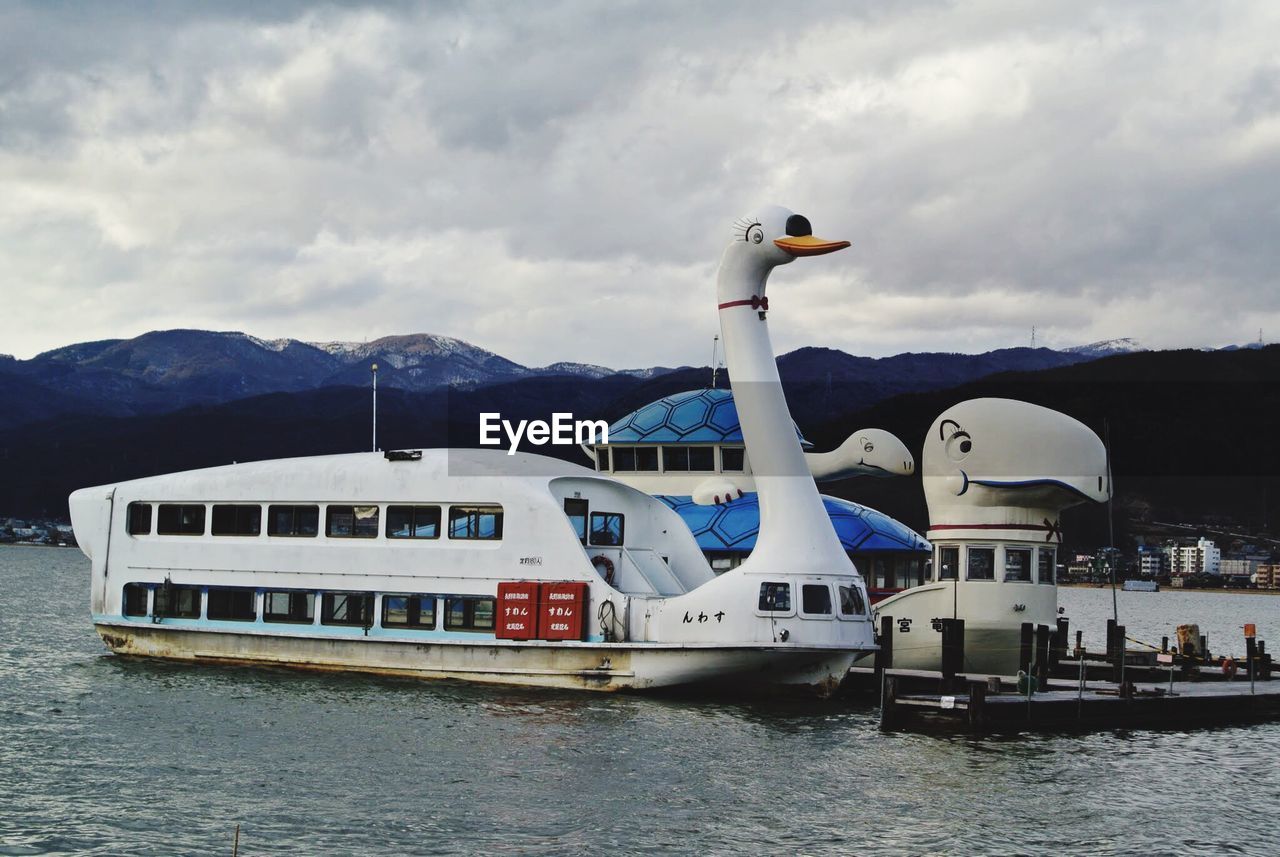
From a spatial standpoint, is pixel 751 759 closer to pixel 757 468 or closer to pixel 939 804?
pixel 939 804

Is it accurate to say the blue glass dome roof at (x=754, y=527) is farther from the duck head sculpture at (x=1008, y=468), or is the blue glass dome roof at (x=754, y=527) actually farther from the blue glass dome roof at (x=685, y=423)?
the duck head sculpture at (x=1008, y=468)

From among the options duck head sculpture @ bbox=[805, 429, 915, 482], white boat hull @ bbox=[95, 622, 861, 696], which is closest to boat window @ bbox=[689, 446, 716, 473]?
duck head sculpture @ bbox=[805, 429, 915, 482]

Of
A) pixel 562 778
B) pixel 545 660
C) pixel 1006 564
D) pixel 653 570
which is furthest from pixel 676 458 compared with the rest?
pixel 562 778

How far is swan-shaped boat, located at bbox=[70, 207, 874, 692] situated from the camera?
36.0 metres

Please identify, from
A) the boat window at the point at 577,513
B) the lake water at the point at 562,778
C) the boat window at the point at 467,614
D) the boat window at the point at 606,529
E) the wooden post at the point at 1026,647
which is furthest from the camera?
the boat window at the point at 606,529

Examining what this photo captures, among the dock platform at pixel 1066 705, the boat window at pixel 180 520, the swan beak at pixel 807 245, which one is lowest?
the dock platform at pixel 1066 705

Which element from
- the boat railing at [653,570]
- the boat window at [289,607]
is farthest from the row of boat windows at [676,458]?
the boat window at [289,607]

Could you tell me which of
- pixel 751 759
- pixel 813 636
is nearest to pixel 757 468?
pixel 813 636

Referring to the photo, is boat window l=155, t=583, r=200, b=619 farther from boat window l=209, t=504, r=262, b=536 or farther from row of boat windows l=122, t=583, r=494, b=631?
boat window l=209, t=504, r=262, b=536

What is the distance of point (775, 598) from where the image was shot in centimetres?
3541

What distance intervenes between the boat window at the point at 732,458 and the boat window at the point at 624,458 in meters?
3.25

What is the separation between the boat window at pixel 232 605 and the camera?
4250 centimetres

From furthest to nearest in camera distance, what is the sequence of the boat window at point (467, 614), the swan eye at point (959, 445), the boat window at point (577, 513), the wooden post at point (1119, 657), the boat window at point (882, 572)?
the boat window at point (882, 572)
the swan eye at point (959, 445)
the boat window at point (577, 513)
the boat window at point (467, 614)
the wooden post at point (1119, 657)

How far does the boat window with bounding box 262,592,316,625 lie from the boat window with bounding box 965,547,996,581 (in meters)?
19.3
